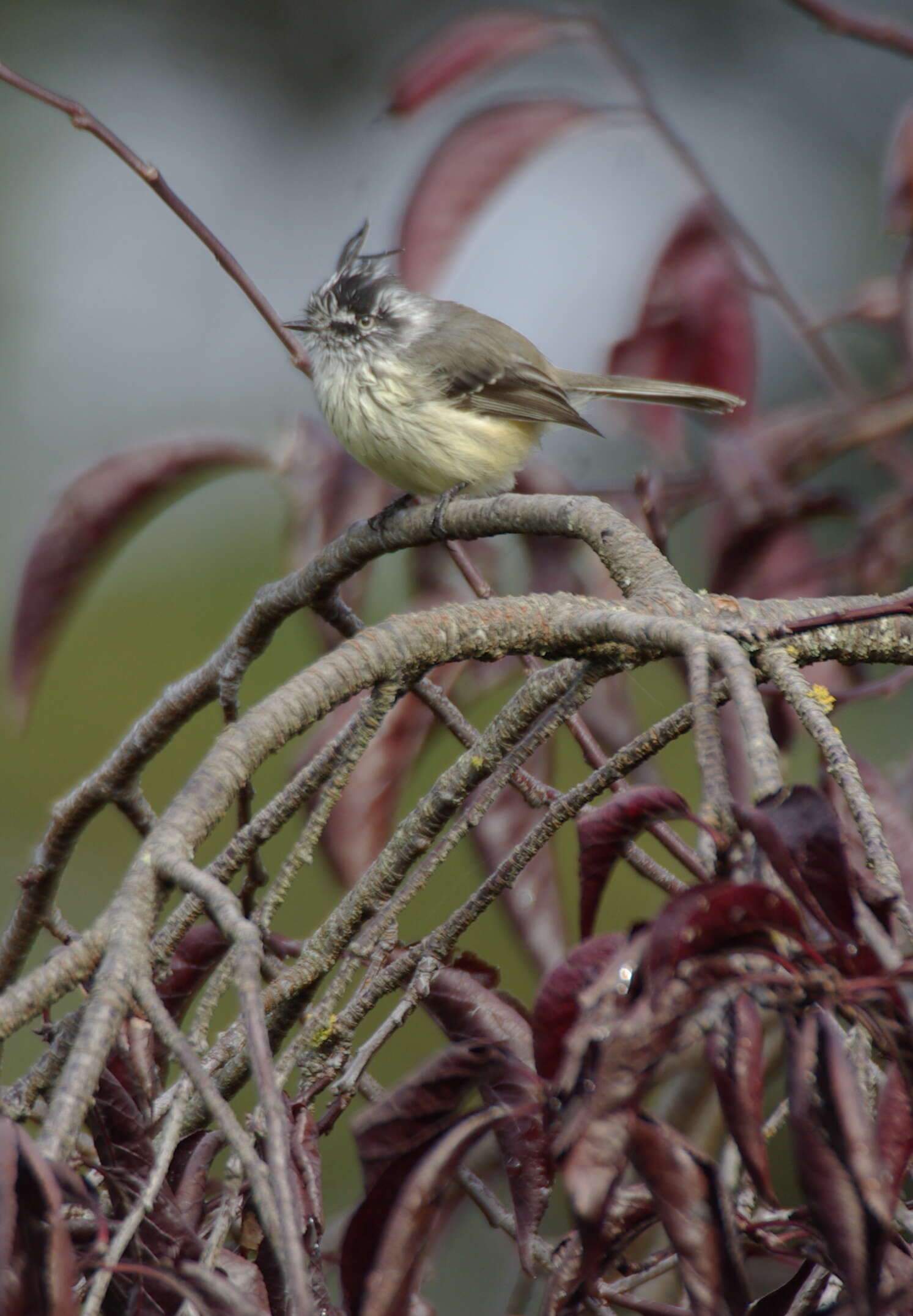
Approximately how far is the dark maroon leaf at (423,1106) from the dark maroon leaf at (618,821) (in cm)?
15

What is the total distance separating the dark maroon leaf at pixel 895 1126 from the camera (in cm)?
74

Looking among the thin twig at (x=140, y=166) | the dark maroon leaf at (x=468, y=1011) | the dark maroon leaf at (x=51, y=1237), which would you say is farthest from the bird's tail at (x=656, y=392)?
the dark maroon leaf at (x=51, y=1237)

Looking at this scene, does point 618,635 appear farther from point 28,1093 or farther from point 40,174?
point 40,174

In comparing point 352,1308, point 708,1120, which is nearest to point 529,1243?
point 352,1308

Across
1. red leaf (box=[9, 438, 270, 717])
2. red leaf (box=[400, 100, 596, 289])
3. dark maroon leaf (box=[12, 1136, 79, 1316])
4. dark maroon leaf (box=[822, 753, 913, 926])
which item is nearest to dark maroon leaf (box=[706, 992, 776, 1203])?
dark maroon leaf (box=[822, 753, 913, 926])

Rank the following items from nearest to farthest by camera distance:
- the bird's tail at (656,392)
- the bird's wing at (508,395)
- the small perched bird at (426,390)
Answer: the bird's tail at (656,392), the small perched bird at (426,390), the bird's wing at (508,395)

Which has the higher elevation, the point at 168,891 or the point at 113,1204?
the point at 168,891

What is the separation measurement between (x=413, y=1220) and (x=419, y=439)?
235 cm

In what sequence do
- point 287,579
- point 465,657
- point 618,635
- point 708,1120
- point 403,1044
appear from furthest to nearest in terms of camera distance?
point 403,1044
point 708,1120
point 287,579
point 465,657
point 618,635

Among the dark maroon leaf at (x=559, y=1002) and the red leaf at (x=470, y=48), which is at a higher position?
the red leaf at (x=470, y=48)

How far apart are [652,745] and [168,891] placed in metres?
0.51

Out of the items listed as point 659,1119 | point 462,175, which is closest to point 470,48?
point 462,175

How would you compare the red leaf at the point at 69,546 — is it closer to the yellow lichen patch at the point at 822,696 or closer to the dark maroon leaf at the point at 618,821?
the yellow lichen patch at the point at 822,696

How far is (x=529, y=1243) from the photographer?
3.43 ft
